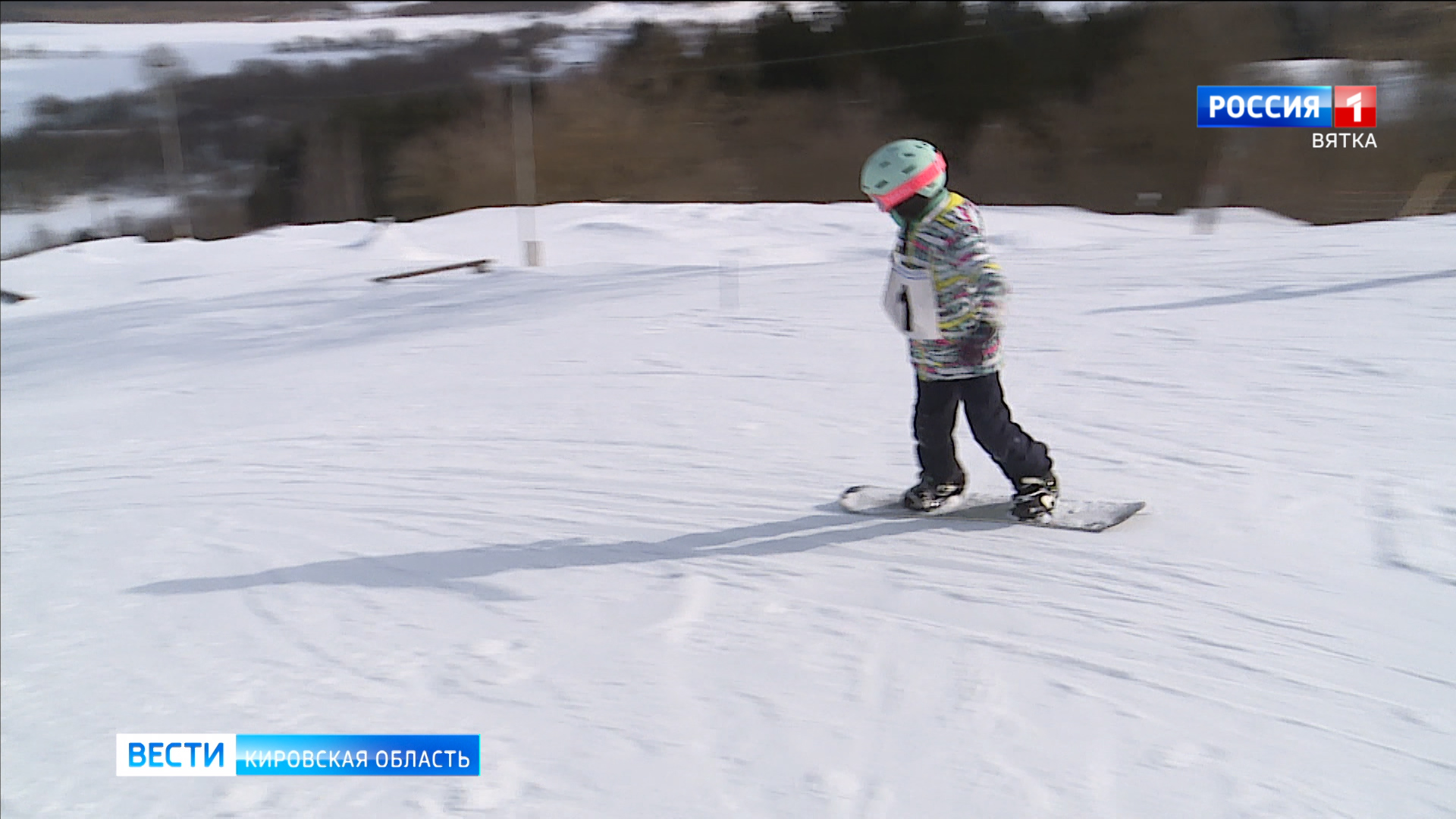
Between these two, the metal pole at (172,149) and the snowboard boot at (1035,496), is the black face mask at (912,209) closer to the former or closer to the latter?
the snowboard boot at (1035,496)

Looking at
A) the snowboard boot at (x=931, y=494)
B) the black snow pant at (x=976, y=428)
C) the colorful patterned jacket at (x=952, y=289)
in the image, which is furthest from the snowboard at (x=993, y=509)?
the colorful patterned jacket at (x=952, y=289)

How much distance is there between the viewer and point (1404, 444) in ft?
13.9

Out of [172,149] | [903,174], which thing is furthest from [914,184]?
[172,149]

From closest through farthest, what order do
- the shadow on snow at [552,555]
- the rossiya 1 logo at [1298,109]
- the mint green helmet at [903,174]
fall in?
the mint green helmet at [903,174]
the shadow on snow at [552,555]
the rossiya 1 logo at [1298,109]

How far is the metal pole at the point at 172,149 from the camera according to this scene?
730 inches

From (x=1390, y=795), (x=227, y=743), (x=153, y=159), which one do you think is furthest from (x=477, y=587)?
(x=153, y=159)

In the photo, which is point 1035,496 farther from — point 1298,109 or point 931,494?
point 1298,109

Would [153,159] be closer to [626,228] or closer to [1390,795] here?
[626,228]

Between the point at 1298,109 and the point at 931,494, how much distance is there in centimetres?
807

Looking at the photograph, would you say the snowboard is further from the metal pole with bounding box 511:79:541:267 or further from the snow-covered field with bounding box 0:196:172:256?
the snow-covered field with bounding box 0:196:172:256

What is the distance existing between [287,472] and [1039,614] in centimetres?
395

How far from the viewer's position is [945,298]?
3533mm

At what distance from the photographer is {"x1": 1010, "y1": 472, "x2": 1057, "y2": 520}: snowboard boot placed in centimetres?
382

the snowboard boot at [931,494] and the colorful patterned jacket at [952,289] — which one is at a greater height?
the colorful patterned jacket at [952,289]
